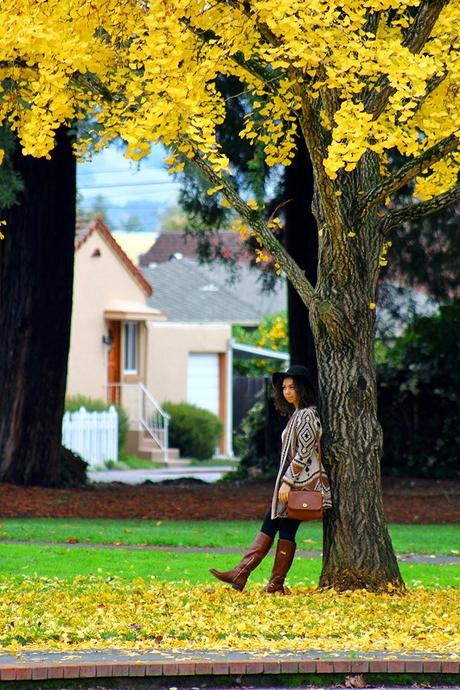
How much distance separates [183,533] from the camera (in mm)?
14781

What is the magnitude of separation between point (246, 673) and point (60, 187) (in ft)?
42.3

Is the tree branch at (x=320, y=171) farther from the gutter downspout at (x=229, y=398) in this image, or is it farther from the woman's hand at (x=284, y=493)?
the gutter downspout at (x=229, y=398)

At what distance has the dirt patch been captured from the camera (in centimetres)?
1675

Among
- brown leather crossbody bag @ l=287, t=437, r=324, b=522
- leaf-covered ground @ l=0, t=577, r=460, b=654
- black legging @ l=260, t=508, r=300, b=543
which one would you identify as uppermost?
brown leather crossbody bag @ l=287, t=437, r=324, b=522

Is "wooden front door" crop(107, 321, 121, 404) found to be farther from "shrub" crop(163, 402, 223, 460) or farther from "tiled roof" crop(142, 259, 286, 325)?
"tiled roof" crop(142, 259, 286, 325)

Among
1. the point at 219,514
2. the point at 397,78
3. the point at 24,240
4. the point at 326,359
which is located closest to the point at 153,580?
the point at 326,359

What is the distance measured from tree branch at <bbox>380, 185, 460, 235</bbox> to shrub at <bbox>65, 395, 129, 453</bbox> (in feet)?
78.2

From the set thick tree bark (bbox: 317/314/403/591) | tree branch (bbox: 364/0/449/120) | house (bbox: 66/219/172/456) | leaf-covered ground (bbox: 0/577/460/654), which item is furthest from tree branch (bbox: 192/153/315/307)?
house (bbox: 66/219/172/456)

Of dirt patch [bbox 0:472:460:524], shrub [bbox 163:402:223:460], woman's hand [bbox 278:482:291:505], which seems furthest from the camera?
shrub [bbox 163:402:223:460]

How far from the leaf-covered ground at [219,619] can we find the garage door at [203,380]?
104ft

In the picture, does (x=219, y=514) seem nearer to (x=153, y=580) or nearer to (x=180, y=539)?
(x=180, y=539)

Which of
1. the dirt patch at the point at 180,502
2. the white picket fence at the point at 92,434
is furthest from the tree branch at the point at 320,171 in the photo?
the white picket fence at the point at 92,434

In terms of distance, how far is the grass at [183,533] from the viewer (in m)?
13.8

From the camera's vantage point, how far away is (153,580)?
35.0ft
